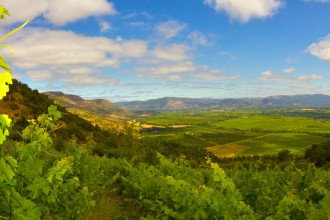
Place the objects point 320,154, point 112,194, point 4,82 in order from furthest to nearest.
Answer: point 320,154 → point 112,194 → point 4,82

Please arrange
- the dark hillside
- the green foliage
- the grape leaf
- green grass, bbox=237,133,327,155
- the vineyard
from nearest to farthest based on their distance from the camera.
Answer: the grape leaf
the vineyard
the dark hillside
the green foliage
green grass, bbox=237,133,327,155

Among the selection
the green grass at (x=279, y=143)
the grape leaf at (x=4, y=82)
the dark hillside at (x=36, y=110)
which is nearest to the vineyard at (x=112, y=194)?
the grape leaf at (x=4, y=82)

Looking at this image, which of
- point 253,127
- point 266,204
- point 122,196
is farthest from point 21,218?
point 253,127

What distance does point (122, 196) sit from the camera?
16422mm

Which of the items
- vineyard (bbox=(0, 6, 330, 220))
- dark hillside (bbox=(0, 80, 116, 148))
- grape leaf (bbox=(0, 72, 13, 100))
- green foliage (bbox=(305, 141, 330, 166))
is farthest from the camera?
green foliage (bbox=(305, 141, 330, 166))

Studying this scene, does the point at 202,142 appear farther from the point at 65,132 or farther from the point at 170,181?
the point at 170,181

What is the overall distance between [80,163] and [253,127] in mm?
158836

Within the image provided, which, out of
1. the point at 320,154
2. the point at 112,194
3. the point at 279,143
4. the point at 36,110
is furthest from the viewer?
the point at 279,143

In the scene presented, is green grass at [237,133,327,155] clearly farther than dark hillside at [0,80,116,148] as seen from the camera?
Yes

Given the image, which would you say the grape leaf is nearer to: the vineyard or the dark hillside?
the vineyard

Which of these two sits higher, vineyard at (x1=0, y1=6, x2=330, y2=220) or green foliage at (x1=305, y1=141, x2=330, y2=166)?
vineyard at (x1=0, y1=6, x2=330, y2=220)

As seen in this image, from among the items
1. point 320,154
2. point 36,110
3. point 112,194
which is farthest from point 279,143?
point 112,194

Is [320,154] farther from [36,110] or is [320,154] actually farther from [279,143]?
[279,143]

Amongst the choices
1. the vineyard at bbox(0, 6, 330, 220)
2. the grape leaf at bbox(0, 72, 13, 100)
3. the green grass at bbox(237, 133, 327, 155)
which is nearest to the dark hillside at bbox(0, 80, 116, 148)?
the vineyard at bbox(0, 6, 330, 220)
